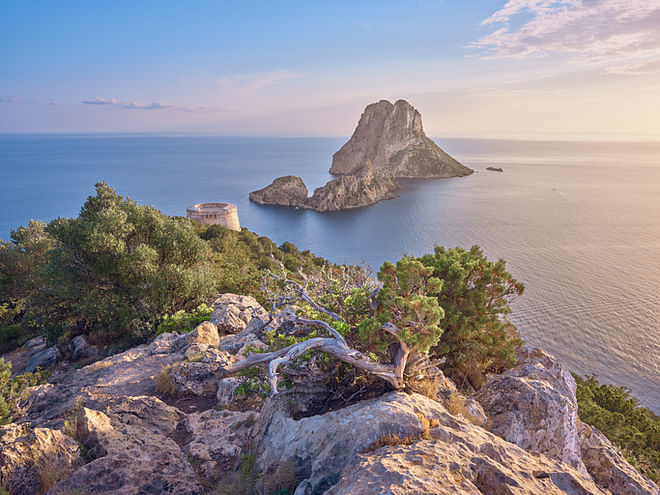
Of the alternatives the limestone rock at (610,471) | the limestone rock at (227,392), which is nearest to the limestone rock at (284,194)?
the limestone rock at (227,392)

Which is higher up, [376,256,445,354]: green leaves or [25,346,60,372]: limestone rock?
[376,256,445,354]: green leaves

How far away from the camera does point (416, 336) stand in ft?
18.1

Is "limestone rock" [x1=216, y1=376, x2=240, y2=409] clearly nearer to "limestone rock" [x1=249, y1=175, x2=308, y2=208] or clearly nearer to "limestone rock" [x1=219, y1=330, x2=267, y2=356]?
"limestone rock" [x1=219, y1=330, x2=267, y2=356]

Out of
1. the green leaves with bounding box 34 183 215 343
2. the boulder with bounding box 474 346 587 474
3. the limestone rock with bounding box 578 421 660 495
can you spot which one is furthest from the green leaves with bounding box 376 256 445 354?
the green leaves with bounding box 34 183 215 343

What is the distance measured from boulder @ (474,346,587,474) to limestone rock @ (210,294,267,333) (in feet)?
29.9

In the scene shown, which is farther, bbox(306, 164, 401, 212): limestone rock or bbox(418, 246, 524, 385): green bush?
bbox(306, 164, 401, 212): limestone rock

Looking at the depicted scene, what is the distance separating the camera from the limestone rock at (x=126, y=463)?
528 cm

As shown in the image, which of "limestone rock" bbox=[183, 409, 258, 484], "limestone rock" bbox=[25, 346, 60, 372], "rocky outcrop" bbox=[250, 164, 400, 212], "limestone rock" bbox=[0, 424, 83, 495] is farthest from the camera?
"rocky outcrop" bbox=[250, 164, 400, 212]

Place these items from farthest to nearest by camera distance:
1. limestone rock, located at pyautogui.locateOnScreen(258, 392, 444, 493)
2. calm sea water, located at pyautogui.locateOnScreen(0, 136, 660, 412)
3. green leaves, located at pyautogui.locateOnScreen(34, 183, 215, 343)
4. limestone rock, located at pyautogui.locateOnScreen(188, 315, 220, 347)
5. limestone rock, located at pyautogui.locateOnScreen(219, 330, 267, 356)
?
1. calm sea water, located at pyautogui.locateOnScreen(0, 136, 660, 412)
2. green leaves, located at pyautogui.locateOnScreen(34, 183, 215, 343)
3. limestone rock, located at pyautogui.locateOnScreen(188, 315, 220, 347)
4. limestone rock, located at pyautogui.locateOnScreen(219, 330, 267, 356)
5. limestone rock, located at pyautogui.locateOnScreen(258, 392, 444, 493)

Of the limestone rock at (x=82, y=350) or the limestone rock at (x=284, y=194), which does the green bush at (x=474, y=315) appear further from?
the limestone rock at (x=284, y=194)

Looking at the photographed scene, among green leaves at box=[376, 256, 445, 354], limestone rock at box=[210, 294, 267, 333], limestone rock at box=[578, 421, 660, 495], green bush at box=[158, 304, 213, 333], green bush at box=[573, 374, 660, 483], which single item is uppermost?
green leaves at box=[376, 256, 445, 354]

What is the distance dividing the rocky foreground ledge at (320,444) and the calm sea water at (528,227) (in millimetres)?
40189

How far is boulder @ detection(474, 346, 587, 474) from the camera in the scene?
699 cm

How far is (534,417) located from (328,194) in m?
118
